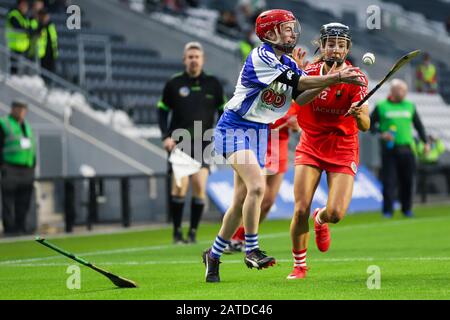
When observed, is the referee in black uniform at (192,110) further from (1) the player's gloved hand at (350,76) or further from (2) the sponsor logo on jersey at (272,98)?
(1) the player's gloved hand at (350,76)

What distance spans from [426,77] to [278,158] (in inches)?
789

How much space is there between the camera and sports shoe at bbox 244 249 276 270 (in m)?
9.41

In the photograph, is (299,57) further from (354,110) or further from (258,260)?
(258,260)

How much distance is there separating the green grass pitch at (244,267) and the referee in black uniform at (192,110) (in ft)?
1.83

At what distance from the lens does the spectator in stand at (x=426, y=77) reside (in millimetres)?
32469

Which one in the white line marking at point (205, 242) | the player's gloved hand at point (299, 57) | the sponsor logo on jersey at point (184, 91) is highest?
the player's gloved hand at point (299, 57)

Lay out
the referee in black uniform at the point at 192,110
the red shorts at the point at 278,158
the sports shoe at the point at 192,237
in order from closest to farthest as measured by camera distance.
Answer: the red shorts at the point at 278,158 → the referee in black uniform at the point at 192,110 → the sports shoe at the point at 192,237

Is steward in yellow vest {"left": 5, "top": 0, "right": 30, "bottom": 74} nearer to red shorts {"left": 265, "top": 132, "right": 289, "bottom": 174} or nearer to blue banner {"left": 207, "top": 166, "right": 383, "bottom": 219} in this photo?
blue banner {"left": 207, "top": 166, "right": 383, "bottom": 219}

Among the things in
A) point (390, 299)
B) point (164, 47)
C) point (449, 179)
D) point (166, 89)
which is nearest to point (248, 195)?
point (390, 299)

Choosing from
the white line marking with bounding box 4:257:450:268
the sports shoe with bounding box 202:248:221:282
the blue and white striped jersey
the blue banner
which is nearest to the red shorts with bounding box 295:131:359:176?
the blue and white striped jersey

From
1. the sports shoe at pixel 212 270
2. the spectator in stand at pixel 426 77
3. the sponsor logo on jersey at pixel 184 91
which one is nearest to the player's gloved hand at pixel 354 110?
the sports shoe at pixel 212 270

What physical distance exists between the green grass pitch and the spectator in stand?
48.9 feet

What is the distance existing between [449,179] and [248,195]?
16.8 meters

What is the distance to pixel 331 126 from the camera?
10188mm
